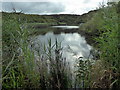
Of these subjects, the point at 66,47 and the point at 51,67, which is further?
the point at 66,47

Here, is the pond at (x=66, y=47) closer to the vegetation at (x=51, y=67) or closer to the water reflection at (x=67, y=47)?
the water reflection at (x=67, y=47)

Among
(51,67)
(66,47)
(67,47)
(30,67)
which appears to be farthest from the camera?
(66,47)

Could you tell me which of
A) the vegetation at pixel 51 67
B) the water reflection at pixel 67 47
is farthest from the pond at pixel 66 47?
the vegetation at pixel 51 67

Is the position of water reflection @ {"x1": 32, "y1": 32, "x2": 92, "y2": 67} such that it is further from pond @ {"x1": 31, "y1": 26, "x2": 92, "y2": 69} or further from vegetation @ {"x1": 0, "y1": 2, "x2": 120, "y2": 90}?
vegetation @ {"x1": 0, "y1": 2, "x2": 120, "y2": 90}

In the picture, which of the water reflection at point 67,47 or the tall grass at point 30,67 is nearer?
the tall grass at point 30,67

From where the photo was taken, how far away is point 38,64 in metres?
A: 2.09

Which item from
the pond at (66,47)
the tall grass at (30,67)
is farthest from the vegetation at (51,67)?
the pond at (66,47)

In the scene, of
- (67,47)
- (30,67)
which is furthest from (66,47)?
(30,67)

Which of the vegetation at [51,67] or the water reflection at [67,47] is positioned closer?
the vegetation at [51,67]

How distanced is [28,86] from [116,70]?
1.22m

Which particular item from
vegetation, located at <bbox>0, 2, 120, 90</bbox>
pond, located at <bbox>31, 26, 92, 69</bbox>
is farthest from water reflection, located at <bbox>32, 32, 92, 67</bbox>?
vegetation, located at <bbox>0, 2, 120, 90</bbox>

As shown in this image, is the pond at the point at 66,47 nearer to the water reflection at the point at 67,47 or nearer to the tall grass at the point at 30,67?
Answer: the water reflection at the point at 67,47

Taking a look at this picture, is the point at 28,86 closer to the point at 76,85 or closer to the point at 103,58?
the point at 76,85

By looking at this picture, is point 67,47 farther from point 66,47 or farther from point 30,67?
point 30,67
